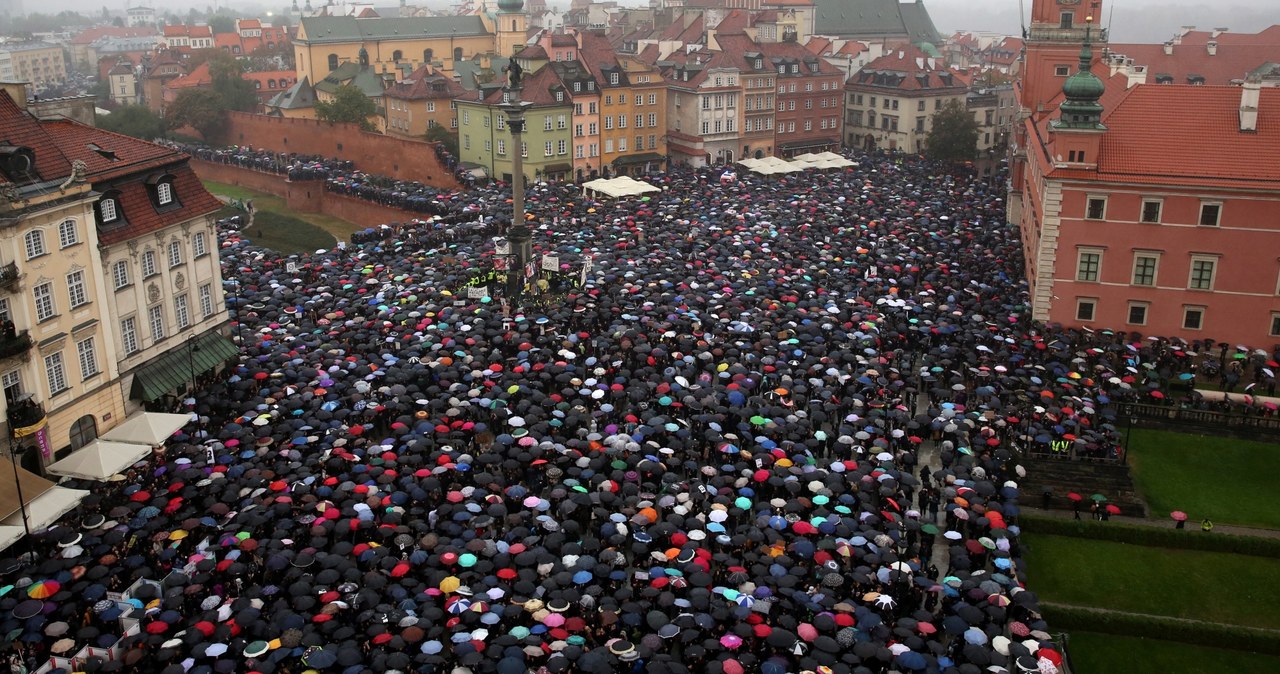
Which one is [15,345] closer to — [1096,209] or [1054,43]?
[1096,209]

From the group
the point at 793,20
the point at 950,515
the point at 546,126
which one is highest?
the point at 793,20

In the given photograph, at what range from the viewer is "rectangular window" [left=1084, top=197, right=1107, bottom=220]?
171 ft

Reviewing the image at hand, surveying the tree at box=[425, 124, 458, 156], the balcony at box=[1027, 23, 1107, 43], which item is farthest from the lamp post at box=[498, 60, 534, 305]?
the balcony at box=[1027, 23, 1107, 43]

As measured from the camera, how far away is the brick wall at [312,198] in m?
86.1

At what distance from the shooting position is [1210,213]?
50.3 metres

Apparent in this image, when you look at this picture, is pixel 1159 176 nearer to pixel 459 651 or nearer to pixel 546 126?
pixel 459 651

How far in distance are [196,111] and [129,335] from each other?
270 ft

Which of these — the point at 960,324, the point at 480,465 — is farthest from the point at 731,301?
the point at 480,465

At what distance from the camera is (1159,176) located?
166 feet

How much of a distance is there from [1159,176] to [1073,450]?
17.3 m

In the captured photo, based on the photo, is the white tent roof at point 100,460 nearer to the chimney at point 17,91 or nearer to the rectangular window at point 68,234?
the rectangular window at point 68,234

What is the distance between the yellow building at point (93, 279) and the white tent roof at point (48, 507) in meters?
3.80

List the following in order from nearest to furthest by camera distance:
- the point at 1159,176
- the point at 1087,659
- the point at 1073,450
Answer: the point at 1087,659 < the point at 1073,450 < the point at 1159,176

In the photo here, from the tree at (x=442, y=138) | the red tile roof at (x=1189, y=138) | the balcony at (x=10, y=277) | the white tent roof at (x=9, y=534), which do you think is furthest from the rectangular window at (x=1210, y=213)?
the tree at (x=442, y=138)
